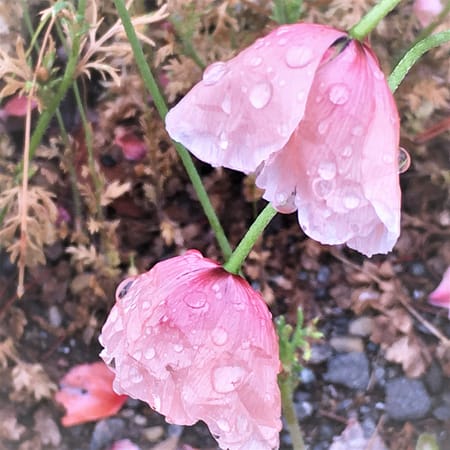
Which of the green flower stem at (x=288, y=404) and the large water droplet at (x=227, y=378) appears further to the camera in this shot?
the green flower stem at (x=288, y=404)

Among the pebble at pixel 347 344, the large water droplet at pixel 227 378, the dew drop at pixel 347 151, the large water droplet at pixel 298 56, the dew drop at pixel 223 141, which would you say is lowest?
the pebble at pixel 347 344

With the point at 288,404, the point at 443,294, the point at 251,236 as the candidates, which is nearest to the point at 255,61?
the point at 251,236

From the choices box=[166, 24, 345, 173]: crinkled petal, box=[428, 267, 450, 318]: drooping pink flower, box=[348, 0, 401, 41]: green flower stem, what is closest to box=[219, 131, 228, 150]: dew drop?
box=[166, 24, 345, 173]: crinkled petal

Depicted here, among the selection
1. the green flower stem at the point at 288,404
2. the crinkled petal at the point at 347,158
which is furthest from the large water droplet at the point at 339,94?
the green flower stem at the point at 288,404

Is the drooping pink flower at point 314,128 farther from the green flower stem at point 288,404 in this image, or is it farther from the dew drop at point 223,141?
the green flower stem at point 288,404

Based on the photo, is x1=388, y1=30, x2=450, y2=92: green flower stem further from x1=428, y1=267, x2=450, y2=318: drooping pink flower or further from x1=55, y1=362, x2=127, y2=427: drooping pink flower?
x1=55, y1=362, x2=127, y2=427: drooping pink flower

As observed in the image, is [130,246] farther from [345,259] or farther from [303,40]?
[303,40]

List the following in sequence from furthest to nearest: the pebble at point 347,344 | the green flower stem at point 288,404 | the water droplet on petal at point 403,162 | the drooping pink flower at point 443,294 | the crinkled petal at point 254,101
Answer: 1. the pebble at point 347,344
2. the drooping pink flower at point 443,294
3. the green flower stem at point 288,404
4. the water droplet on petal at point 403,162
5. the crinkled petal at point 254,101
